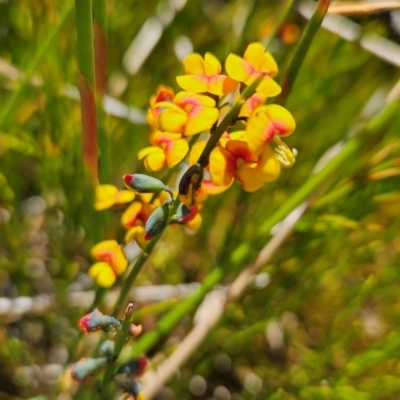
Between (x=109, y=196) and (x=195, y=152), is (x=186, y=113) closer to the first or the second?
(x=195, y=152)

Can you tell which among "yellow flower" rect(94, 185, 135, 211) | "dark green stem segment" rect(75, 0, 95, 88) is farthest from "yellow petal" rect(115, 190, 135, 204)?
"dark green stem segment" rect(75, 0, 95, 88)

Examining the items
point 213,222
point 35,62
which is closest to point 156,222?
point 35,62

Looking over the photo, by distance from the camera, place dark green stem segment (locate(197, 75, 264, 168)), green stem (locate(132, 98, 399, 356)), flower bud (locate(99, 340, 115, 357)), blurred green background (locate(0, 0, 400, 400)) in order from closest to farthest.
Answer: dark green stem segment (locate(197, 75, 264, 168))
flower bud (locate(99, 340, 115, 357))
green stem (locate(132, 98, 399, 356))
blurred green background (locate(0, 0, 400, 400))

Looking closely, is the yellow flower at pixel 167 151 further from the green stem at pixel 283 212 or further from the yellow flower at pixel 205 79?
the green stem at pixel 283 212

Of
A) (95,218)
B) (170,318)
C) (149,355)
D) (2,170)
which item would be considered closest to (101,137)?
(95,218)

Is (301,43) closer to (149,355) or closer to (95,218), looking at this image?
(95,218)

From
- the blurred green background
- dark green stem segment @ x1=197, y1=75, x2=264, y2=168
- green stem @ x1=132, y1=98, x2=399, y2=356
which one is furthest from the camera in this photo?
the blurred green background

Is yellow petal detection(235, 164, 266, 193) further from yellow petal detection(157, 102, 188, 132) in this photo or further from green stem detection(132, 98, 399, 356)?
green stem detection(132, 98, 399, 356)
